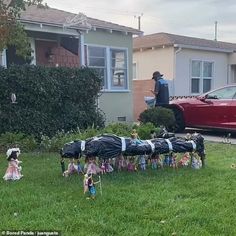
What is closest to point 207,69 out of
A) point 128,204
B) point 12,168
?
point 12,168

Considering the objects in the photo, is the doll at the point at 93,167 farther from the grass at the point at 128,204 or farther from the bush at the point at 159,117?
the bush at the point at 159,117

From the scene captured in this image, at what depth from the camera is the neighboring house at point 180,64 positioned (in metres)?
20.0

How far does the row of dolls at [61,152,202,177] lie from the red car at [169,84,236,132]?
4636 millimetres

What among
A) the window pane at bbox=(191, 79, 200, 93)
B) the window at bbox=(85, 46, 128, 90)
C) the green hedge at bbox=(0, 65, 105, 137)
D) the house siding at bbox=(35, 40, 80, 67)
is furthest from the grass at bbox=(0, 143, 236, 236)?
the window pane at bbox=(191, 79, 200, 93)

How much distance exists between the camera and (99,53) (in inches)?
611

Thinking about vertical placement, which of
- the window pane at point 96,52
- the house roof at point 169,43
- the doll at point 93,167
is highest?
the house roof at point 169,43

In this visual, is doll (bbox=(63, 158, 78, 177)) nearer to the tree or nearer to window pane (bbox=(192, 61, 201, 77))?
the tree

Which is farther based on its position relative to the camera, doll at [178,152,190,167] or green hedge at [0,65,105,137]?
green hedge at [0,65,105,137]

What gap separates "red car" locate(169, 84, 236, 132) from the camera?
11305 mm

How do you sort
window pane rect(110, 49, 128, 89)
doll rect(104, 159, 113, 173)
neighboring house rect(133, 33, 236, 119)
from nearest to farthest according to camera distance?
doll rect(104, 159, 113, 173)
window pane rect(110, 49, 128, 89)
neighboring house rect(133, 33, 236, 119)

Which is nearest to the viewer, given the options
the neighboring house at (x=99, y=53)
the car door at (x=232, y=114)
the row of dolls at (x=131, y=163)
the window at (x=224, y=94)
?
the row of dolls at (x=131, y=163)

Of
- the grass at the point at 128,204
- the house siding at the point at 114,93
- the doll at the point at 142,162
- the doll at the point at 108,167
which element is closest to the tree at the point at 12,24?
the grass at the point at 128,204

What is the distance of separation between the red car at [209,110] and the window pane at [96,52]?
398cm

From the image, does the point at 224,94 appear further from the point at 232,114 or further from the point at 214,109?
the point at 232,114
